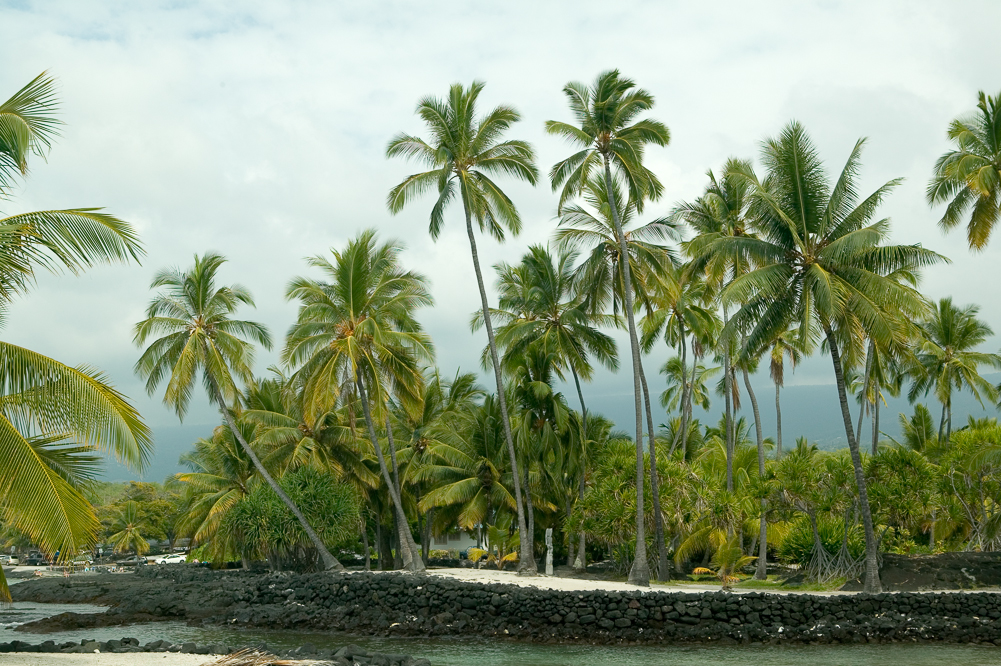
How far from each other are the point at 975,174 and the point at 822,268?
14.6ft

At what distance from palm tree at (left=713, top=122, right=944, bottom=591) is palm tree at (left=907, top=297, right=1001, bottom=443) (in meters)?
16.1

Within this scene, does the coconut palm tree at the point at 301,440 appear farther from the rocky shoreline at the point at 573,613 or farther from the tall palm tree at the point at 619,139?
the tall palm tree at the point at 619,139

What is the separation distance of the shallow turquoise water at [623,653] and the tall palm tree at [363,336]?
9.20 meters

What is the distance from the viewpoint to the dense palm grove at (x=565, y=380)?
10.8 m

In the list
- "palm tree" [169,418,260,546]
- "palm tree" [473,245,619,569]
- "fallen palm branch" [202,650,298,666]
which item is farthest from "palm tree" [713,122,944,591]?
"palm tree" [169,418,260,546]

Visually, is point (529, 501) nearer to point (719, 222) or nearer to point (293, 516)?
point (293, 516)

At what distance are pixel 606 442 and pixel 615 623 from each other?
14.6 m

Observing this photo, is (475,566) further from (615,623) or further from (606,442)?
(615,623)

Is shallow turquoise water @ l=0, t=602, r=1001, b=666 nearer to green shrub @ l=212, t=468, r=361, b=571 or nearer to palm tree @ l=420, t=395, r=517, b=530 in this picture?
green shrub @ l=212, t=468, r=361, b=571

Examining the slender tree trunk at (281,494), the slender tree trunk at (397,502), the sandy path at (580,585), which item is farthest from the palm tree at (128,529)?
the sandy path at (580,585)

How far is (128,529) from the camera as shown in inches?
2589

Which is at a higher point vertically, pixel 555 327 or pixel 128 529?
pixel 555 327

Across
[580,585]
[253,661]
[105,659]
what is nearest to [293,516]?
[580,585]

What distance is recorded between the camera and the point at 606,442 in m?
33.8
